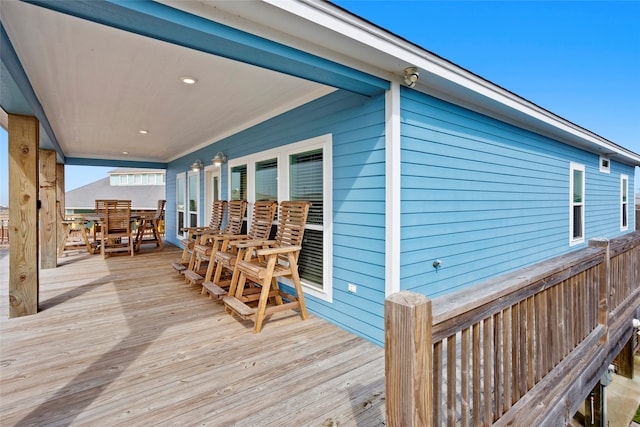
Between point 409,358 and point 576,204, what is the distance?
6.64 metres

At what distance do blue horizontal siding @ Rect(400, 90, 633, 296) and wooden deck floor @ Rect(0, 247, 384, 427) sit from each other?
1100 millimetres

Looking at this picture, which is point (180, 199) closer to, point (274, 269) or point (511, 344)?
point (274, 269)

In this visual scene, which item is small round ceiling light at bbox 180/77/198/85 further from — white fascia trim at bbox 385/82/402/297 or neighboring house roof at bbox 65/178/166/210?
neighboring house roof at bbox 65/178/166/210

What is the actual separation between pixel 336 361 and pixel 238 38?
245 centimetres

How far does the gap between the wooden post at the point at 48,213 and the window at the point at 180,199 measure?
276 cm

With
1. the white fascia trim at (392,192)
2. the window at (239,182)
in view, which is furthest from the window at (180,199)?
the white fascia trim at (392,192)

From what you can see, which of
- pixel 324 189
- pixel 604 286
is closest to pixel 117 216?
pixel 324 189

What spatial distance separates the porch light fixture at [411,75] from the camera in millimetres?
2566

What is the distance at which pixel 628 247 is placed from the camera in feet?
11.2

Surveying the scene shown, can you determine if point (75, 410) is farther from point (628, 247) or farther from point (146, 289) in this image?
point (628, 247)

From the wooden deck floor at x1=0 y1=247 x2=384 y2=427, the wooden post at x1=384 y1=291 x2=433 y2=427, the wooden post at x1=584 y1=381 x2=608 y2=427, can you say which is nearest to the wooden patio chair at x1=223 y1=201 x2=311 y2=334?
the wooden deck floor at x1=0 y1=247 x2=384 y2=427

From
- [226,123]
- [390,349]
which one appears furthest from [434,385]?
[226,123]

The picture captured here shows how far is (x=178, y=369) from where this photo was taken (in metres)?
2.32

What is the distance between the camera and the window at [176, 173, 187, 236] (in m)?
8.32
